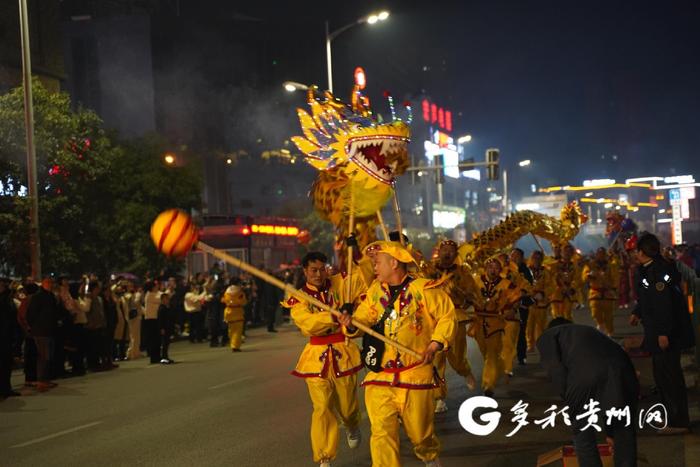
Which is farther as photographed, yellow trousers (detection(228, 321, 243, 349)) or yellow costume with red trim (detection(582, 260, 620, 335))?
yellow trousers (detection(228, 321, 243, 349))

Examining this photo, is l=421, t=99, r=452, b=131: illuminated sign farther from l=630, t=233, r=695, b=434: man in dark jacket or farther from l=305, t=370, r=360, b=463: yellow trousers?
l=305, t=370, r=360, b=463: yellow trousers

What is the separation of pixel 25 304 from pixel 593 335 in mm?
11351

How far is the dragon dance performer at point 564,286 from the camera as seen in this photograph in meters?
16.7

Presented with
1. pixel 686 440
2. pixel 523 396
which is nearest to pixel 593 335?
pixel 686 440

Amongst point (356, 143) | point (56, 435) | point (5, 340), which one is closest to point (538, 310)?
point (356, 143)

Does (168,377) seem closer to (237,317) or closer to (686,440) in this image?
(237,317)

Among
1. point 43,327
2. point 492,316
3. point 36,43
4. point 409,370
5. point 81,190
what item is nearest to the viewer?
point 409,370

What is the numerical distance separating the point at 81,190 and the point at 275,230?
56.2 ft

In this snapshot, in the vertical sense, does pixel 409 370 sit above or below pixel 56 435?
above

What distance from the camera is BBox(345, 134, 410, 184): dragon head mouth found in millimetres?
9086

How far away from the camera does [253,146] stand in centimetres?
6925

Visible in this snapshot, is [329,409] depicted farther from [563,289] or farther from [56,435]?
[563,289]

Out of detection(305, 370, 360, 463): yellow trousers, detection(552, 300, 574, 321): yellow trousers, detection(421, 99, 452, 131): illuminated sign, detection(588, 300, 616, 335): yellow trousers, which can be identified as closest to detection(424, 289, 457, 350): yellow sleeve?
detection(305, 370, 360, 463): yellow trousers

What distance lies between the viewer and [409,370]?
6.39 meters
